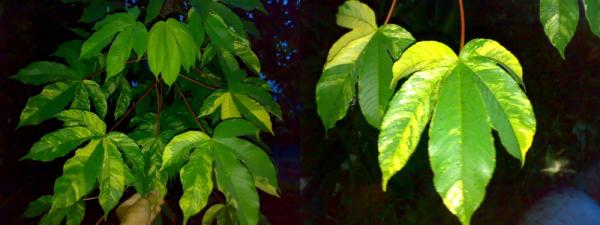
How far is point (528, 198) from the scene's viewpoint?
4.34ft

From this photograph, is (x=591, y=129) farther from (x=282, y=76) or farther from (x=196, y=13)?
(x=196, y=13)

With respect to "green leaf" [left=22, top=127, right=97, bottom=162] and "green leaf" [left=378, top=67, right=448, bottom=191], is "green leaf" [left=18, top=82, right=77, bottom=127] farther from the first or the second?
"green leaf" [left=378, top=67, right=448, bottom=191]

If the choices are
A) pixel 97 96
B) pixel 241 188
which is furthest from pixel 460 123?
pixel 97 96

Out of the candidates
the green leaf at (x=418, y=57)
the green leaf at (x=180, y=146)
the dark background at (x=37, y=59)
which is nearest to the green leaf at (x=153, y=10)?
the green leaf at (x=180, y=146)

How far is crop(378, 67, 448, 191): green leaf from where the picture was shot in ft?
1.01

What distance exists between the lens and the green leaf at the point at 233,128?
63 cm

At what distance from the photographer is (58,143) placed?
0.65 m

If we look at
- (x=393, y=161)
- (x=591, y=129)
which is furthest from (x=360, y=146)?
(x=393, y=161)

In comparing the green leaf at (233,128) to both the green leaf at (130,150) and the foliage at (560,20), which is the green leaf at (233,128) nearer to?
the green leaf at (130,150)

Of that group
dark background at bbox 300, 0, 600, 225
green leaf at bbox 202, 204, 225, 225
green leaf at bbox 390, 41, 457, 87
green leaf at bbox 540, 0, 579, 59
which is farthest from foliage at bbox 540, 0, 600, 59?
dark background at bbox 300, 0, 600, 225

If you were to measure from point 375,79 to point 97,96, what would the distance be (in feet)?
1.61

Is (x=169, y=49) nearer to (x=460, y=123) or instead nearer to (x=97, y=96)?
(x=97, y=96)

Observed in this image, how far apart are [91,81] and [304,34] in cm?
58

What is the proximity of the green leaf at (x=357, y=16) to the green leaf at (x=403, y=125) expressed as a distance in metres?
0.14
